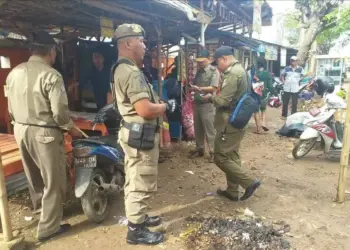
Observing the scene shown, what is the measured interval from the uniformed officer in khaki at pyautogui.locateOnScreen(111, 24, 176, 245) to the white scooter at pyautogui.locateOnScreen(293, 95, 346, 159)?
3.86 m

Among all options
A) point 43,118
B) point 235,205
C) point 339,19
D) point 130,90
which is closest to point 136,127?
point 130,90

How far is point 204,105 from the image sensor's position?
5.96 meters

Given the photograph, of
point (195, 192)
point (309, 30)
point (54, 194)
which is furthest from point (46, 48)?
point (309, 30)

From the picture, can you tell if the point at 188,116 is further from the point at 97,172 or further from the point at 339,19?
the point at 339,19

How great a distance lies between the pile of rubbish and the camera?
3.06m

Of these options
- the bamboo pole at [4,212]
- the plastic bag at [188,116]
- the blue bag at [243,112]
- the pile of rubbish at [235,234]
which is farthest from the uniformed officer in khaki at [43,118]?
the plastic bag at [188,116]

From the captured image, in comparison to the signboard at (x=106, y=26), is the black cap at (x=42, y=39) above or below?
below

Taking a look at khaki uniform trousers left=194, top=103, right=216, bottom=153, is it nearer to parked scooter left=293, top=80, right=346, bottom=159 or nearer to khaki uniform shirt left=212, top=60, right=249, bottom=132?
parked scooter left=293, top=80, right=346, bottom=159

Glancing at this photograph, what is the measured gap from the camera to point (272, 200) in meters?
4.24

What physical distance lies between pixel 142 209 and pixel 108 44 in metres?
5.14

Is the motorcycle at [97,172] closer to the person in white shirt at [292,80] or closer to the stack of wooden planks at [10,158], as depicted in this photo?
the stack of wooden planks at [10,158]

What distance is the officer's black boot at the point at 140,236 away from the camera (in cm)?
310

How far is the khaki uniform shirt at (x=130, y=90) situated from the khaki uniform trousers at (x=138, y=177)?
17 cm

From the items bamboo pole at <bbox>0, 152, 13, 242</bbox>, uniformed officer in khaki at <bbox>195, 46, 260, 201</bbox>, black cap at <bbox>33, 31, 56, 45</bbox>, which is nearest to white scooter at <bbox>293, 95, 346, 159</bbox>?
uniformed officer in khaki at <bbox>195, 46, 260, 201</bbox>
